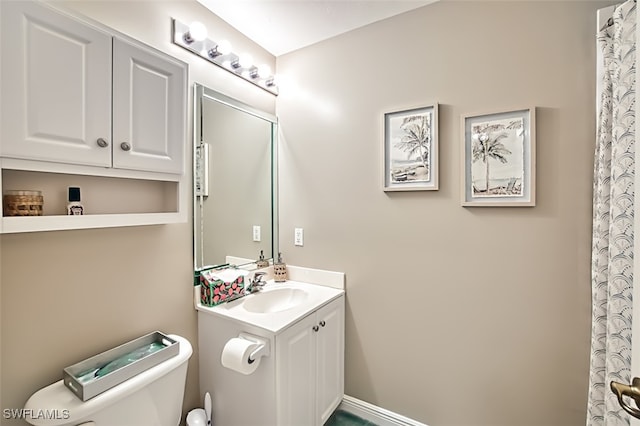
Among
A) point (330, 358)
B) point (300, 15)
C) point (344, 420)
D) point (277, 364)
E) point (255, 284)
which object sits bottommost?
point (344, 420)

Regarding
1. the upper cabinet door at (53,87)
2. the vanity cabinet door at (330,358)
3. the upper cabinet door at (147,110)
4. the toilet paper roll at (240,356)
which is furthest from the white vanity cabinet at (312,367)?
the upper cabinet door at (53,87)

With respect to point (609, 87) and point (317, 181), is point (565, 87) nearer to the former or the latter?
point (609, 87)

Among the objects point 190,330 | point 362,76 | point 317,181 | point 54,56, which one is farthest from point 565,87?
point 190,330

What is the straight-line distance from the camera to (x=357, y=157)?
179cm

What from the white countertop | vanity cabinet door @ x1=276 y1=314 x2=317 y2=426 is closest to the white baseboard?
vanity cabinet door @ x1=276 y1=314 x2=317 y2=426

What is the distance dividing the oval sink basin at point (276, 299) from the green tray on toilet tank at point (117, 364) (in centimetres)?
52

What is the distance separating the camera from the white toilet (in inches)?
36.1

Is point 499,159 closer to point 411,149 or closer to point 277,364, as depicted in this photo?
point 411,149

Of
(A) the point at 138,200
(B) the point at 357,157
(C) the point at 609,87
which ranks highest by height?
(C) the point at 609,87

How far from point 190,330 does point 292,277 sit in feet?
2.40

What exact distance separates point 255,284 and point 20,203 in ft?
3.71

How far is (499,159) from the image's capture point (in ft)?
4.58

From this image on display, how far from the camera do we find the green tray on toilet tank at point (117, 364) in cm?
97

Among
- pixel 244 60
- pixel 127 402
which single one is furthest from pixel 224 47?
pixel 127 402
